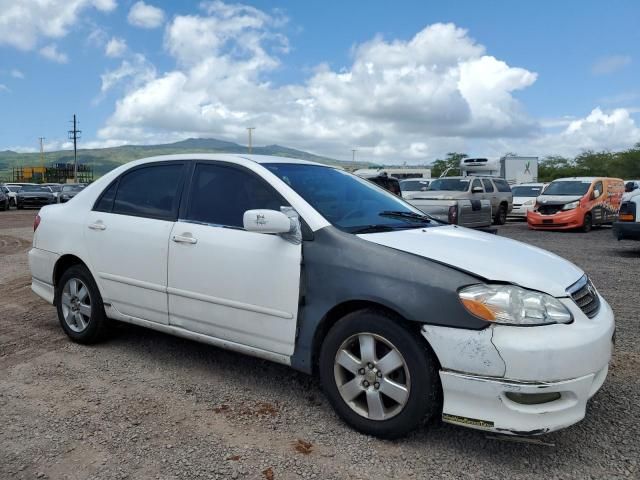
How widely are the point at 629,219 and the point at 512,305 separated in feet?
27.5

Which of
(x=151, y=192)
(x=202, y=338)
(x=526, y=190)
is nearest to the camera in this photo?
(x=202, y=338)

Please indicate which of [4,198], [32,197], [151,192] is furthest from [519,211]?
[32,197]

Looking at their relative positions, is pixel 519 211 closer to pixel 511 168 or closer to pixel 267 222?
pixel 511 168

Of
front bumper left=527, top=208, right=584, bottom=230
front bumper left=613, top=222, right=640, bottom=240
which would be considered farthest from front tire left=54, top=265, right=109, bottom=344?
front bumper left=527, top=208, right=584, bottom=230

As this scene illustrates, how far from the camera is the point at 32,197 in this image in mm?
31234

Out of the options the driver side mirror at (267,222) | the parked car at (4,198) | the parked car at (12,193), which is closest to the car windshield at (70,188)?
the parked car at (12,193)

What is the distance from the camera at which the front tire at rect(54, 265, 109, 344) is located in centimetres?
450

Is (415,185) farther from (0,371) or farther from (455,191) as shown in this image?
(0,371)

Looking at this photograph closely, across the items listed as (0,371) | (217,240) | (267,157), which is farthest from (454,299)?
(0,371)

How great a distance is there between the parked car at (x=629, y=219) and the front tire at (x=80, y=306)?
28.9 feet

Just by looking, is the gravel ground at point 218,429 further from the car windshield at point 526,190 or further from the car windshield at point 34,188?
the car windshield at point 34,188

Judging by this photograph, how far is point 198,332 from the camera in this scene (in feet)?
12.5

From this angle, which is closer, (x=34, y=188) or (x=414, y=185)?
(x=414, y=185)

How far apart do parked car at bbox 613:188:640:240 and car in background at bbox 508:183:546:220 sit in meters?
10.9
